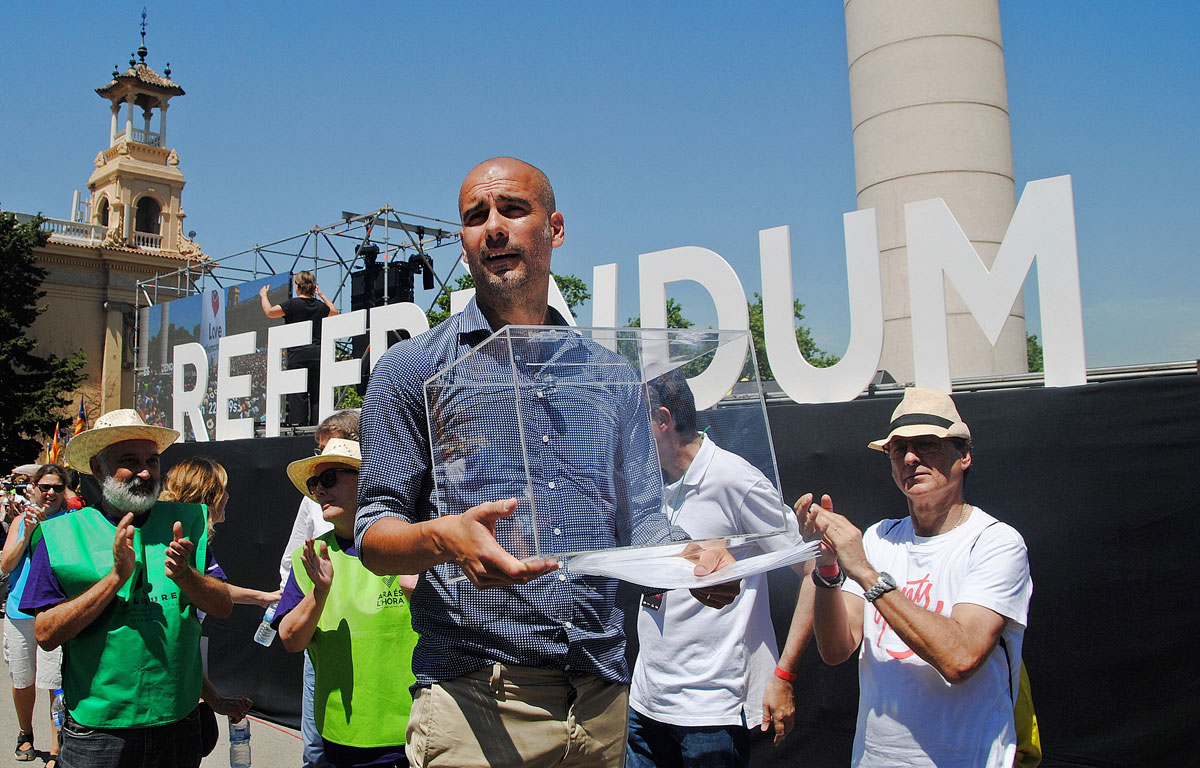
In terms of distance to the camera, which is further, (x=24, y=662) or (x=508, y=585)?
(x=24, y=662)

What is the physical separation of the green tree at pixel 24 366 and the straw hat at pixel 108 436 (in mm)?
32148

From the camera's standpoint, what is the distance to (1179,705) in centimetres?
367

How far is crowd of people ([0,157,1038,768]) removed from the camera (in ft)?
5.55

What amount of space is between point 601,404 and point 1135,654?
3.23 m

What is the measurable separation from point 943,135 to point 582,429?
6799 mm

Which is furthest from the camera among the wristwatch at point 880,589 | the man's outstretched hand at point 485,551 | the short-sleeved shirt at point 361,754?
the short-sleeved shirt at point 361,754

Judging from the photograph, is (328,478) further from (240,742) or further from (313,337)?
(313,337)

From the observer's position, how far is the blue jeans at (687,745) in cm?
337

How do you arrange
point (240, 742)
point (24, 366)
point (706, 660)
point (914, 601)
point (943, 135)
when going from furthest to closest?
point (24, 366)
point (943, 135)
point (240, 742)
point (706, 660)
point (914, 601)

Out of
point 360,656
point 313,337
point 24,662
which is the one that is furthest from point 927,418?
point 313,337

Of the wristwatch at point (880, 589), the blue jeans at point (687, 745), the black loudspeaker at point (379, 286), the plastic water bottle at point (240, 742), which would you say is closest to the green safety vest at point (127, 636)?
the plastic water bottle at point (240, 742)

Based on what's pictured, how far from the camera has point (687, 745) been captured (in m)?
3.41

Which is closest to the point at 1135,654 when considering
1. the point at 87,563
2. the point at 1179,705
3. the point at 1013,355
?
the point at 1179,705

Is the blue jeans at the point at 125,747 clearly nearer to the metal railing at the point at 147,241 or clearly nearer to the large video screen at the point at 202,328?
the large video screen at the point at 202,328
